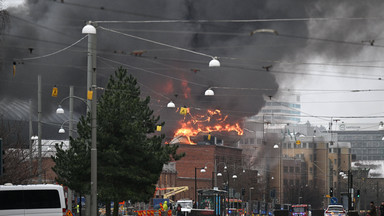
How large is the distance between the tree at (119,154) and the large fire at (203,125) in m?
99.5

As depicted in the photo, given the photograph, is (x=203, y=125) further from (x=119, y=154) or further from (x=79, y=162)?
(x=79, y=162)

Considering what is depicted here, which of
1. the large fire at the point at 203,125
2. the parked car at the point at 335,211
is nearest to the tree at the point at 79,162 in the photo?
the parked car at the point at 335,211

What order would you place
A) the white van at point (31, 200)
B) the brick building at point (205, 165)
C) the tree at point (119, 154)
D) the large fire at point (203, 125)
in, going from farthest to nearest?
the large fire at point (203, 125)
the brick building at point (205, 165)
the tree at point (119, 154)
the white van at point (31, 200)

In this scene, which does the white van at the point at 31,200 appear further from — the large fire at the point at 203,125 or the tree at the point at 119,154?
the large fire at the point at 203,125

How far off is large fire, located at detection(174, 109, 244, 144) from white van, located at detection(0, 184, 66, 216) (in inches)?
4234

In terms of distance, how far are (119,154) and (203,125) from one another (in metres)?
107

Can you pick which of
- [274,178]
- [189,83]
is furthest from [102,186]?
[274,178]

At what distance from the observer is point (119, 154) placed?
1709 inches

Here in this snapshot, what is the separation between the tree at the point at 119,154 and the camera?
43.0 m

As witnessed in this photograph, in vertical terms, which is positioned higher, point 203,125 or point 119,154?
point 203,125

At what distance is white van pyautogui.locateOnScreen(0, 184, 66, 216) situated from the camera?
3622 centimetres

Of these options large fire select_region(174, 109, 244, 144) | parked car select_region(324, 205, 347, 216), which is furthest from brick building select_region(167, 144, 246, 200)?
parked car select_region(324, 205, 347, 216)

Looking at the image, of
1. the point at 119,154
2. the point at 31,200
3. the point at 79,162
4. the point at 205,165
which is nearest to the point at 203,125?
the point at 205,165

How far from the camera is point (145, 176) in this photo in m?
44.4
